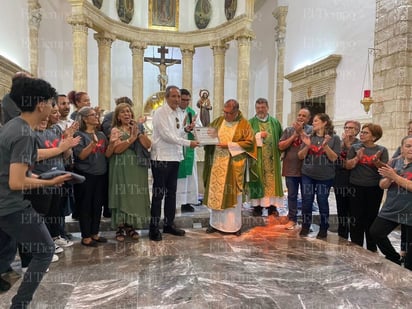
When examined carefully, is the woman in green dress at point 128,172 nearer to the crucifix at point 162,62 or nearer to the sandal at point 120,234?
the sandal at point 120,234

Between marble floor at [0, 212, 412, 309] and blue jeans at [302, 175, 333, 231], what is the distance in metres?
0.28

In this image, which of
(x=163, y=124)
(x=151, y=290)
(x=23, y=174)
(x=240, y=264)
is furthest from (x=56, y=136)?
(x=240, y=264)

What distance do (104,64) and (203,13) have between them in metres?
5.08

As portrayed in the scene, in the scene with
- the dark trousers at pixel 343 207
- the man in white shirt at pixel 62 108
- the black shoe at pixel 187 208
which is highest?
the man in white shirt at pixel 62 108

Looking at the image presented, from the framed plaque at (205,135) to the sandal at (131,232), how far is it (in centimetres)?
139

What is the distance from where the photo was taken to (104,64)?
12398 millimetres

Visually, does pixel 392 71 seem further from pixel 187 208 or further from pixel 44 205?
pixel 44 205

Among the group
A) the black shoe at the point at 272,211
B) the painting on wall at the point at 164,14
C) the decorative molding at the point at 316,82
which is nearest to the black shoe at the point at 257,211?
the black shoe at the point at 272,211

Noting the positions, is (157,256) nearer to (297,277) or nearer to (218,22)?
(297,277)

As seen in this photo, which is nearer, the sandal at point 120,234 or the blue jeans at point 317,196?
the sandal at point 120,234

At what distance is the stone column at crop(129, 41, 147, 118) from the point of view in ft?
43.5

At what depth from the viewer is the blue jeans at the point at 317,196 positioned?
13.6 feet

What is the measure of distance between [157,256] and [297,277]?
1.45 m

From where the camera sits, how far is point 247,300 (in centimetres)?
260
